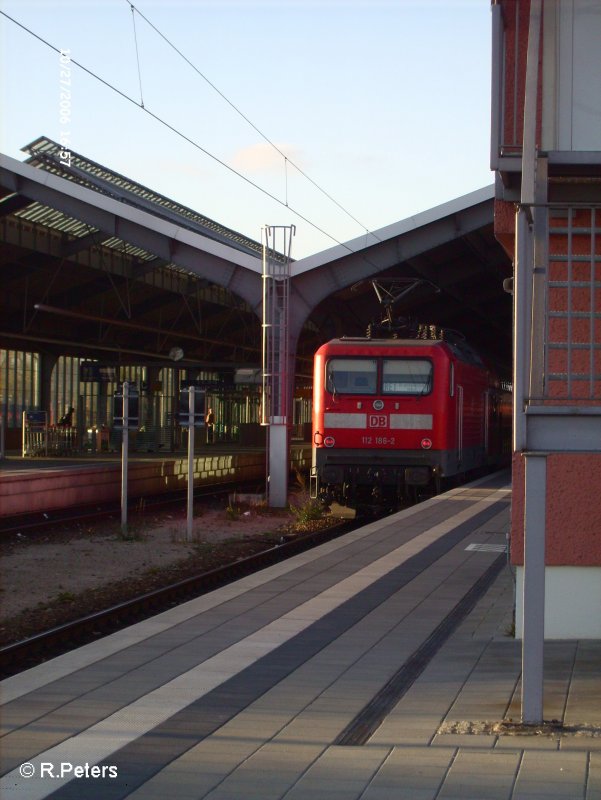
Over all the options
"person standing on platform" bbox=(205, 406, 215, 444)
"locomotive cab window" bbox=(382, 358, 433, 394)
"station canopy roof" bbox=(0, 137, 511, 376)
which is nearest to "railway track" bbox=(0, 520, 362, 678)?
"locomotive cab window" bbox=(382, 358, 433, 394)

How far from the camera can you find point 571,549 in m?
7.87

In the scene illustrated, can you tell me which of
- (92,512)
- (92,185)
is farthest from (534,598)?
(92,185)

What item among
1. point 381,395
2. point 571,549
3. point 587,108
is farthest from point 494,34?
point 381,395

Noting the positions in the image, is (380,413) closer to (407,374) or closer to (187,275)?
(407,374)

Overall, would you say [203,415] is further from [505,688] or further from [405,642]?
[505,688]

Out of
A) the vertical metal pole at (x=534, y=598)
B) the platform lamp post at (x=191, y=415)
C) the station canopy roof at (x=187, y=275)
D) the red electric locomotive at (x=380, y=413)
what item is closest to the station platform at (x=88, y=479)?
the station canopy roof at (x=187, y=275)

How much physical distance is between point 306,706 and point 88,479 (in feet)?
59.2

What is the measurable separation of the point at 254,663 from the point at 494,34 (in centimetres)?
426

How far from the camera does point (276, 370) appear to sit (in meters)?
23.0

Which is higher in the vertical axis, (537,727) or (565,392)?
(565,392)

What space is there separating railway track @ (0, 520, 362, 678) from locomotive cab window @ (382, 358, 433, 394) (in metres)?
4.87

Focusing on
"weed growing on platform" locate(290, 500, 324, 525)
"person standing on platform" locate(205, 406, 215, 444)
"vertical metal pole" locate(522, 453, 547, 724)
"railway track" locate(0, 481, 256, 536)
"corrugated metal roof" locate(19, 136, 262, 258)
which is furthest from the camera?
"person standing on platform" locate(205, 406, 215, 444)

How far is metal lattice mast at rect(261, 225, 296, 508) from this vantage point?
22.8m

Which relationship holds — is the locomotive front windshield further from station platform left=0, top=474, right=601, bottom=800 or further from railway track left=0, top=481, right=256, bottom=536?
station platform left=0, top=474, right=601, bottom=800
